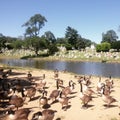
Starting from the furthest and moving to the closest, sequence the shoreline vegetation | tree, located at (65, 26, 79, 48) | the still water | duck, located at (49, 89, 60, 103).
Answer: tree, located at (65, 26, 79, 48) < the shoreline vegetation < the still water < duck, located at (49, 89, 60, 103)

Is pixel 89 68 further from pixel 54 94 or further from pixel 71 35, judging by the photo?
pixel 71 35

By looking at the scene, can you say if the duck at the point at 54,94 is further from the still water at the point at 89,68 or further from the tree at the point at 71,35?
the tree at the point at 71,35

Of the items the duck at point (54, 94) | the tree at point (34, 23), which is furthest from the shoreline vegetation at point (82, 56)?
the duck at point (54, 94)

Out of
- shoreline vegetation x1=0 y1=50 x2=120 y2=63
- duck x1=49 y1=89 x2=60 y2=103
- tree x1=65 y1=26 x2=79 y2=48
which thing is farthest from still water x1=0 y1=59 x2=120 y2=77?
tree x1=65 y1=26 x2=79 y2=48

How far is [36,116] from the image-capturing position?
14727 millimetres

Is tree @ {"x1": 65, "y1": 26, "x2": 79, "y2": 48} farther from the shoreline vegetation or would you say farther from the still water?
the still water

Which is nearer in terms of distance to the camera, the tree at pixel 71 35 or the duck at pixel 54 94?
the duck at pixel 54 94

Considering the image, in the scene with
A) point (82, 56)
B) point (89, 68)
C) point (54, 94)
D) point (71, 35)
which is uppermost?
point (71, 35)

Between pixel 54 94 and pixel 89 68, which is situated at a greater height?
pixel 54 94

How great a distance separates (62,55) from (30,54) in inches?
713

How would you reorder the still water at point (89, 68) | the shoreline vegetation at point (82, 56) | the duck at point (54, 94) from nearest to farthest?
the duck at point (54, 94), the still water at point (89, 68), the shoreline vegetation at point (82, 56)

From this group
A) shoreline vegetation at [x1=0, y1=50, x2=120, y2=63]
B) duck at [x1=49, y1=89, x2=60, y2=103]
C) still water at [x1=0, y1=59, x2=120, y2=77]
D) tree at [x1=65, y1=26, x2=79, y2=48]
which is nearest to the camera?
duck at [x1=49, y1=89, x2=60, y2=103]

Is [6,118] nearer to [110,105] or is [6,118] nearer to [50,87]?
[110,105]

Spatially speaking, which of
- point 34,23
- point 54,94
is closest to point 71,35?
point 34,23
